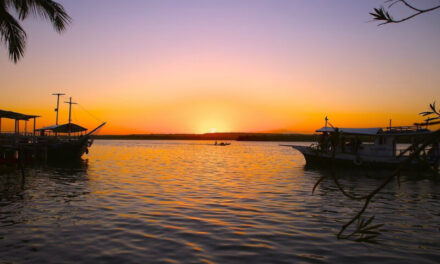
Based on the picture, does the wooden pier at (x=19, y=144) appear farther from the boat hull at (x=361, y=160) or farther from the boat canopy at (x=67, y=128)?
the boat hull at (x=361, y=160)

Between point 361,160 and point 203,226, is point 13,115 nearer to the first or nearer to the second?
point 203,226

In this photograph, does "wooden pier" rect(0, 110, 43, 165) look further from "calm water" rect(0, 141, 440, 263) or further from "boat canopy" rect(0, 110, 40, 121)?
"calm water" rect(0, 141, 440, 263)

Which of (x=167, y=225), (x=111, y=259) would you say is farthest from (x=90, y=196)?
(x=111, y=259)

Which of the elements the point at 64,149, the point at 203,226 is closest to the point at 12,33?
the point at 203,226

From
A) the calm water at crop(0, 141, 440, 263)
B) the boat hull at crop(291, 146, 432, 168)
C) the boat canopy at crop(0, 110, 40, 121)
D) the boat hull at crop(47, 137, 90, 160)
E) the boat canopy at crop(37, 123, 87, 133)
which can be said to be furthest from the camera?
the boat canopy at crop(37, 123, 87, 133)

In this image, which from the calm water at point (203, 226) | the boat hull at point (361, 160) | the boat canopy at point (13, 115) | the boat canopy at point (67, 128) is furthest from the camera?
the boat canopy at point (67, 128)

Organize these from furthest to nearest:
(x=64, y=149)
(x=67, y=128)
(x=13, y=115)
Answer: (x=67, y=128)
(x=64, y=149)
(x=13, y=115)

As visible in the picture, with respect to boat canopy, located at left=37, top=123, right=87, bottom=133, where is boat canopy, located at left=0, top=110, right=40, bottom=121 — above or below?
above

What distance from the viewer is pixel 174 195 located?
16.9 meters

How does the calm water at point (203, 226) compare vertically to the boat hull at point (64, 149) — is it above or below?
below

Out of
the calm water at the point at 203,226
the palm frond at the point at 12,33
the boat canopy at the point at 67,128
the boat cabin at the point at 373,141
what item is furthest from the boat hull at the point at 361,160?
the boat canopy at the point at 67,128

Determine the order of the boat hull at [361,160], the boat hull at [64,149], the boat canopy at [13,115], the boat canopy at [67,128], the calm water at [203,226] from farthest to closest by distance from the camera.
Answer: the boat canopy at [67,128]
the boat hull at [64,149]
the boat hull at [361,160]
the boat canopy at [13,115]
the calm water at [203,226]

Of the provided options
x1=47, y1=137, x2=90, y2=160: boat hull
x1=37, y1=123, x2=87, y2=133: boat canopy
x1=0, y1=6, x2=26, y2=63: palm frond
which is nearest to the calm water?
x1=0, y1=6, x2=26, y2=63: palm frond

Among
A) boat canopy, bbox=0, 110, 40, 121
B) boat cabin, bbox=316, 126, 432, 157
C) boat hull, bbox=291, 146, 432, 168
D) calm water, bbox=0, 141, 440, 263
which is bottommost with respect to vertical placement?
calm water, bbox=0, 141, 440, 263
